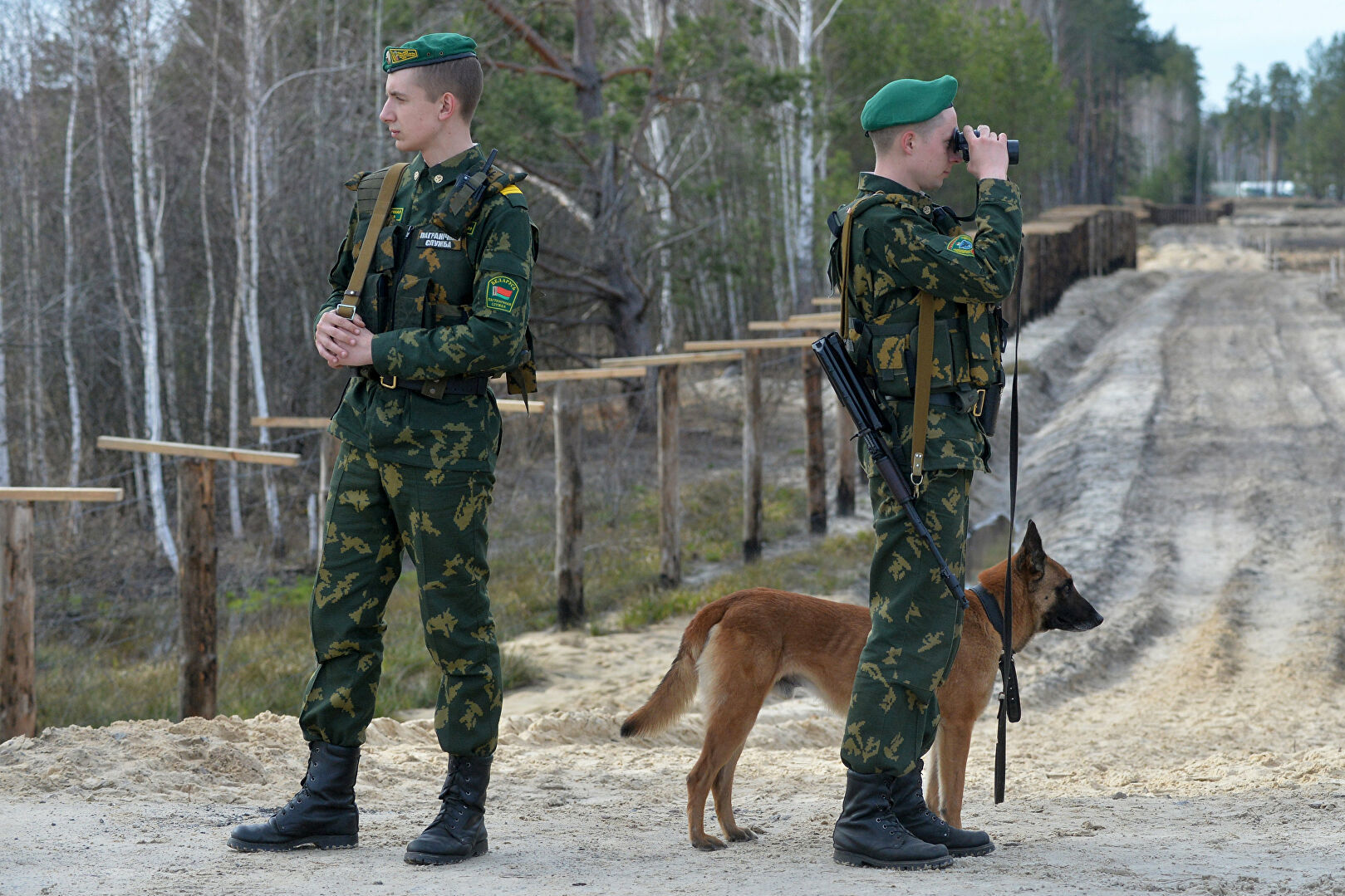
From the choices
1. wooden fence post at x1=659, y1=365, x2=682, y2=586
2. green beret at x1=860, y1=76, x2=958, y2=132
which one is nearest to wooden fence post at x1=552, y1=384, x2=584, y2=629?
wooden fence post at x1=659, y1=365, x2=682, y2=586

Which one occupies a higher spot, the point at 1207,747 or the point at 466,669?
the point at 466,669

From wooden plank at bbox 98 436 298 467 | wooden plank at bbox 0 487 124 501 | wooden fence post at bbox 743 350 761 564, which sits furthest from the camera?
wooden fence post at bbox 743 350 761 564

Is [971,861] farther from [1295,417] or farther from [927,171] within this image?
[1295,417]

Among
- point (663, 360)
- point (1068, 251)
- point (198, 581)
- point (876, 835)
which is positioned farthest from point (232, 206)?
point (1068, 251)

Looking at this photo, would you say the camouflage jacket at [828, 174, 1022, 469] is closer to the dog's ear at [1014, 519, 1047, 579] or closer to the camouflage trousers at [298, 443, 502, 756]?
the dog's ear at [1014, 519, 1047, 579]

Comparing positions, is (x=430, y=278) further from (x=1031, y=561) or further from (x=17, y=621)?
(x=17, y=621)

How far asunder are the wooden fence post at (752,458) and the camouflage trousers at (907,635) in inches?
283

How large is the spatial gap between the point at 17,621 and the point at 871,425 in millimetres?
3722

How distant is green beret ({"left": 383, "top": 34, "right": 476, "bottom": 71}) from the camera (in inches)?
134

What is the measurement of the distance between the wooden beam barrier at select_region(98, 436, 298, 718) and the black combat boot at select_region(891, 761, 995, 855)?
10.9 ft

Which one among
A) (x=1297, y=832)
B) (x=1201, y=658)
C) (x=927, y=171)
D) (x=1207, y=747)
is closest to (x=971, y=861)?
(x=1297, y=832)

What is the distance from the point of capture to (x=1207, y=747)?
20.4 feet

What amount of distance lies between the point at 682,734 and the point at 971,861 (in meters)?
2.64

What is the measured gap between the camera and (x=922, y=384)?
346 centimetres
